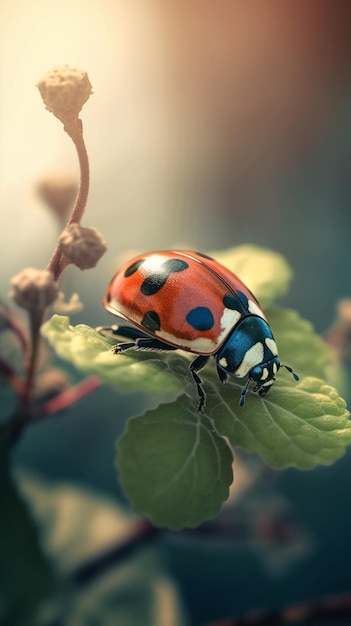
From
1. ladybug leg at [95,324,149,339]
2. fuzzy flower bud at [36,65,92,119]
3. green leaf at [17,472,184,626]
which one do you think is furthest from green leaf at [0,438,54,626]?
fuzzy flower bud at [36,65,92,119]

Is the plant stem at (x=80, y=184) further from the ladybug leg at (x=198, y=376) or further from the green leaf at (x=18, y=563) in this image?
the green leaf at (x=18, y=563)

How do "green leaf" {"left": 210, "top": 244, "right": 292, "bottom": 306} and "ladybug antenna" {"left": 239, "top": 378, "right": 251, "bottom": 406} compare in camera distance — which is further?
"green leaf" {"left": 210, "top": 244, "right": 292, "bottom": 306}

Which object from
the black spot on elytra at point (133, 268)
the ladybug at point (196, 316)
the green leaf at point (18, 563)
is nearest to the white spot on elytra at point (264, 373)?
the ladybug at point (196, 316)

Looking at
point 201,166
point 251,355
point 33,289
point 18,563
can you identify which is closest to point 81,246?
point 33,289

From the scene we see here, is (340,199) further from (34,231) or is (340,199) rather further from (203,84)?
(34,231)

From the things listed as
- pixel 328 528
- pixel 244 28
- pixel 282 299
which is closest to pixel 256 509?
pixel 328 528

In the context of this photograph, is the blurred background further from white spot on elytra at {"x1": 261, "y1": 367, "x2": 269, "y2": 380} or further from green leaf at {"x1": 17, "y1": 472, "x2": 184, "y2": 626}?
white spot on elytra at {"x1": 261, "y1": 367, "x2": 269, "y2": 380}

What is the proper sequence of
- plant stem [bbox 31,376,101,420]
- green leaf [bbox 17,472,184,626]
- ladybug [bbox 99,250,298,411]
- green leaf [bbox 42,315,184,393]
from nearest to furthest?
green leaf [bbox 42,315,184,393] → ladybug [bbox 99,250,298,411] → plant stem [bbox 31,376,101,420] → green leaf [bbox 17,472,184,626]

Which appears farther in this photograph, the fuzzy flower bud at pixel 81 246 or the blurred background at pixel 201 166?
the blurred background at pixel 201 166

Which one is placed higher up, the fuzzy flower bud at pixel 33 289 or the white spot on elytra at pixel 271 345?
the fuzzy flower bud at pixel 33 289
